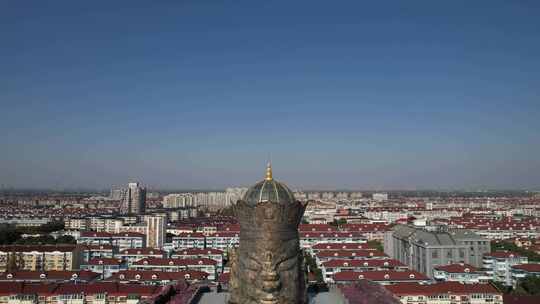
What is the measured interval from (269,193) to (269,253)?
1.36 metres

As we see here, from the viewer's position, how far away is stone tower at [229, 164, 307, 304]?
32.6 feet

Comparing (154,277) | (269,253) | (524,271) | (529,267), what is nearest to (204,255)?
(154,277)

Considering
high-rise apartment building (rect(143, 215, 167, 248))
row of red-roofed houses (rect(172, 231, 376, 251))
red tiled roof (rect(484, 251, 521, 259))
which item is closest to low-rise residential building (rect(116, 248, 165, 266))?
row of red-roofed houses (rect(172, 231, 376, 251))

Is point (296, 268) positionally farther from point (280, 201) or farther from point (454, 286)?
point (454, 286)

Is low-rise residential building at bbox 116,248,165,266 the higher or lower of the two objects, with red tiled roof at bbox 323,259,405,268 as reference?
lower

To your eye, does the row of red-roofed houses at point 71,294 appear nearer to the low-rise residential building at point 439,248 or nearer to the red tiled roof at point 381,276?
the red tiled roof at point 381,276

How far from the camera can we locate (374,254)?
33.5 meters

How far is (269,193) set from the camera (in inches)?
418

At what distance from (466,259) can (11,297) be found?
94.4 ft

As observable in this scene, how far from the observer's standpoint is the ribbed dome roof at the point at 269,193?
10.5 m

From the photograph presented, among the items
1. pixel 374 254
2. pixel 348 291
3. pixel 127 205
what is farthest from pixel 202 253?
pixel 127 205

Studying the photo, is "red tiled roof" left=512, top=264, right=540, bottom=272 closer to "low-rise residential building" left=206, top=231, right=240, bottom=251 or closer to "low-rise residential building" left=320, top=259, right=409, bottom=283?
"low-rise residential building" left=320, top=259, right=409, bottom=283

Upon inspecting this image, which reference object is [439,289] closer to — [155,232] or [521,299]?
[521,299]

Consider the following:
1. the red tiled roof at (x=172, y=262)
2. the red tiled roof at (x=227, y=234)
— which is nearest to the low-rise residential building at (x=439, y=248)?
the red tiled roof at (x=172, y=262)
